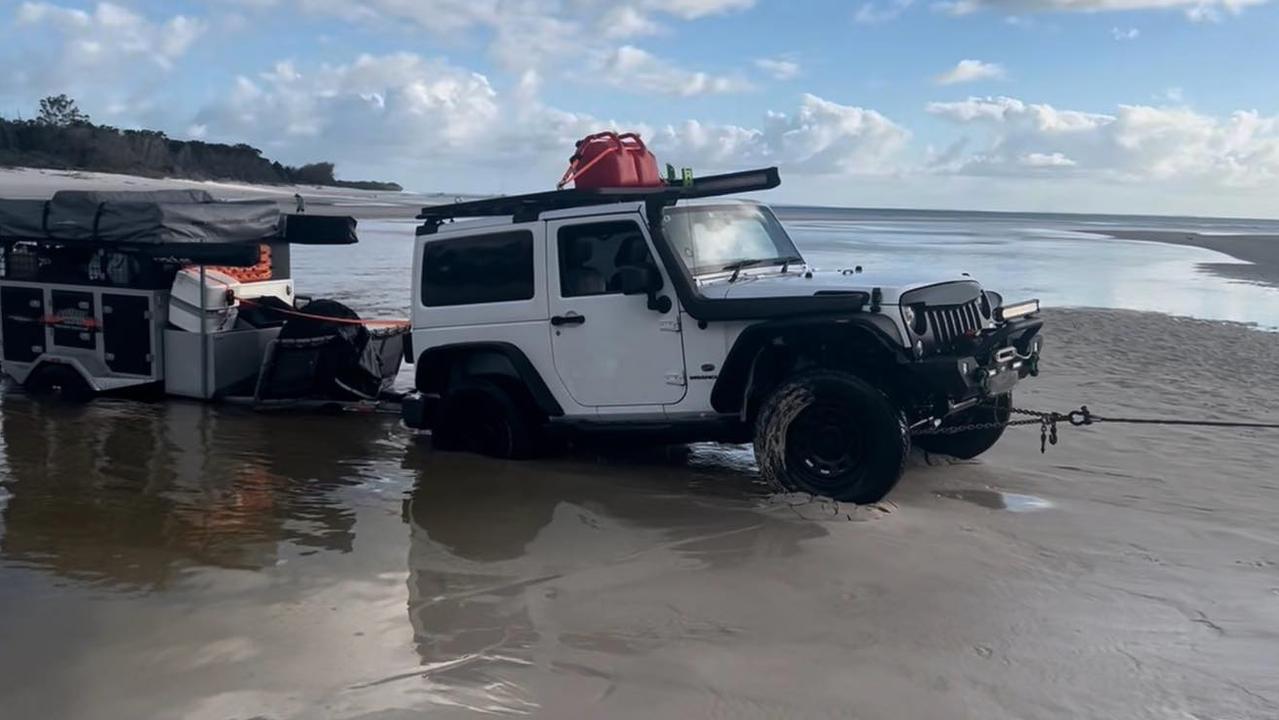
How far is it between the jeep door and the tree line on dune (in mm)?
44560

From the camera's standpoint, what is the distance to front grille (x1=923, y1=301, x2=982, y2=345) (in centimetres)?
728

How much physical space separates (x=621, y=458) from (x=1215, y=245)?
54.2 m

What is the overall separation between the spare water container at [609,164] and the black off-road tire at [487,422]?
167 centimetres

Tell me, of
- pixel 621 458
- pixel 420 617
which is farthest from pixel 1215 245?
pixel 420 617

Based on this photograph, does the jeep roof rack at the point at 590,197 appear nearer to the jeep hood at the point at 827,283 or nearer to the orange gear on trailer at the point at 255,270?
the jeep hood at the point at 827,283

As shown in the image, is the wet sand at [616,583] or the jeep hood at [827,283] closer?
the wet sand at [616,583]

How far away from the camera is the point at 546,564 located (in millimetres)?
6309

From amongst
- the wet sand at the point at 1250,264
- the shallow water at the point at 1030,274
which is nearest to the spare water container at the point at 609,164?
the shallow water at the point at 1030,274

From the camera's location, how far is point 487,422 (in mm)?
8836

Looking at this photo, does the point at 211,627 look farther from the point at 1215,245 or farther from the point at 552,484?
the point at 1215,245

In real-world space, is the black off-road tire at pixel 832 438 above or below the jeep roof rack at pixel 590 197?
below

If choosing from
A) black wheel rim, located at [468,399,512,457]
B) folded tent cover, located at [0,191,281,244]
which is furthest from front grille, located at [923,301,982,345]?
folded tent cover, located at [0,191,281,244]

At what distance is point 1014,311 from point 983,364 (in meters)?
0.74

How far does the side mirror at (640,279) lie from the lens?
762 cm
